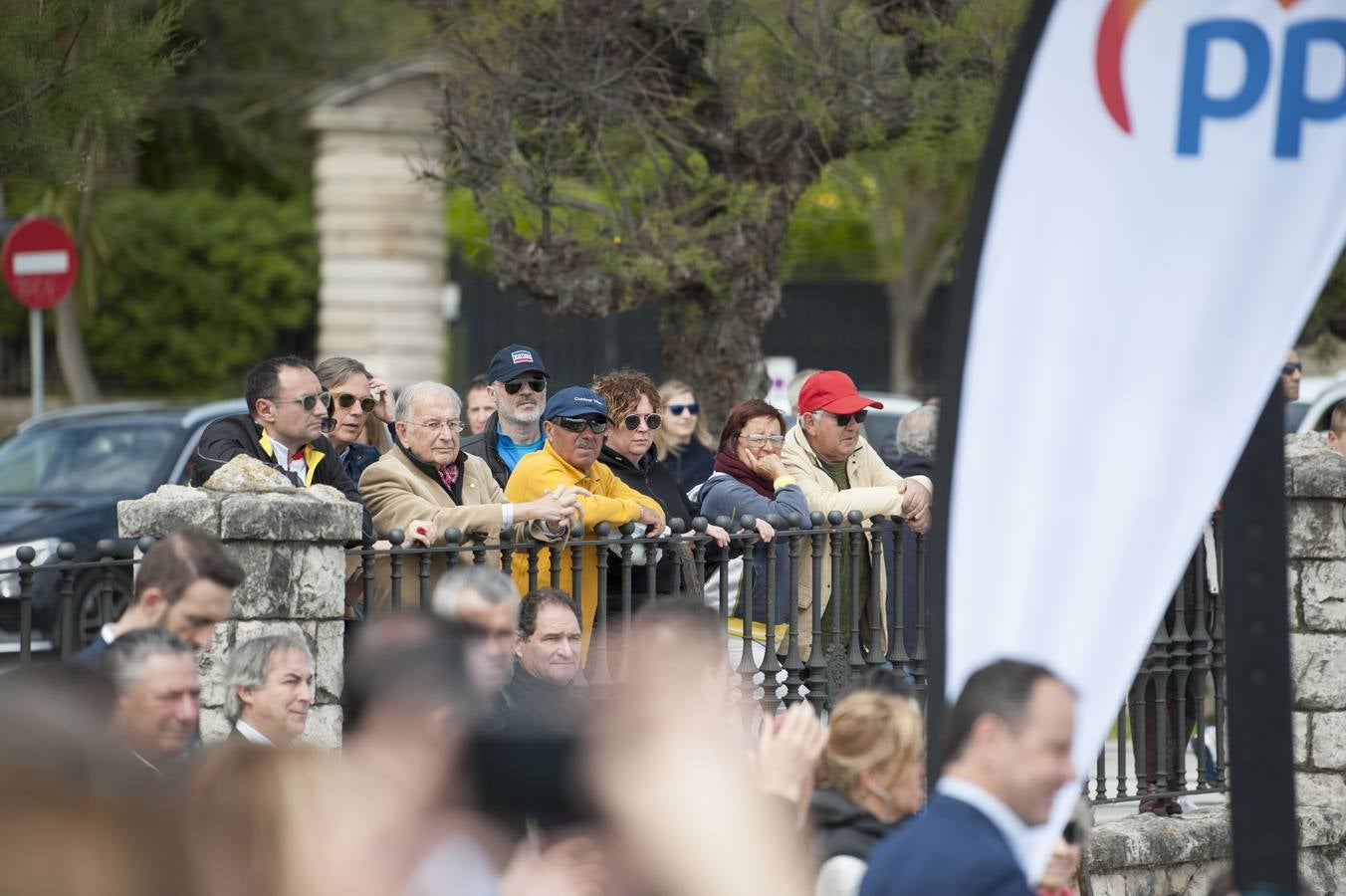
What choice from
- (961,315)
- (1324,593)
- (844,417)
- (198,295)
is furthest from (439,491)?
(198,295)

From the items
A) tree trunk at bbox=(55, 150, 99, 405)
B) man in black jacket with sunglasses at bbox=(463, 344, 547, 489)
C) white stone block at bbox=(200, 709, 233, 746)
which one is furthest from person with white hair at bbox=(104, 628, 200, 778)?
tree trunk at bbox=(55, 150, 99, 405)

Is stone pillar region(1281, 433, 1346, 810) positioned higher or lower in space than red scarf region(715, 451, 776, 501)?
lower

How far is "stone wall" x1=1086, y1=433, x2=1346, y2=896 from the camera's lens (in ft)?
27.9

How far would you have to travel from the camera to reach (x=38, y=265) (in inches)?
606

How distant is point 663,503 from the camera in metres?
8.17

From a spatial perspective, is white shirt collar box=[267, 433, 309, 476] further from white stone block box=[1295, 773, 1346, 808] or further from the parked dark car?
the parked dark car

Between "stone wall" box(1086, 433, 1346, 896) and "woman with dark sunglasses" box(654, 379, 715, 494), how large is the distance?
9.31 feet

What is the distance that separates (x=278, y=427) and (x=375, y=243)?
19064 millimetres

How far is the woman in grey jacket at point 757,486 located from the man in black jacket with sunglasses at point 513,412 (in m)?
0.79

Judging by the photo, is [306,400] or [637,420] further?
[637,420]

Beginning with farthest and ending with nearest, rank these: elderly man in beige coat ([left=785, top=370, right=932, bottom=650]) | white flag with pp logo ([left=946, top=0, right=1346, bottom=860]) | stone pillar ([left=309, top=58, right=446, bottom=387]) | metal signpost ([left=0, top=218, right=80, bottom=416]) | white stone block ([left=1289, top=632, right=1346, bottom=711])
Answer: stone pillar ([left=309, top=58, right=446, bottom=387])
metal signpost ([left=0, top=218, right=80, bottom=416])
white stone block ([left=1289, top=632, right=1346, bottom=711])
elderly man in beige coat ([left=785, top=370, right=932, bottom=650])
white flag with pp logo ([left=946, top=0, right=1346, bottom=860])

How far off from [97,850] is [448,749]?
798 mm

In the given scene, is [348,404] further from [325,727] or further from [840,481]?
[840,481]

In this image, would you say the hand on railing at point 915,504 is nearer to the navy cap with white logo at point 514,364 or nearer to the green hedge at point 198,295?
the navy cap with white logo at point 514,364
